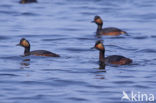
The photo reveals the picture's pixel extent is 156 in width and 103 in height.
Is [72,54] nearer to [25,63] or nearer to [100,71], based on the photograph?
[25,63]

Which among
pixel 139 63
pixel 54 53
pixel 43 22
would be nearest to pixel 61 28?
pixel 43 22

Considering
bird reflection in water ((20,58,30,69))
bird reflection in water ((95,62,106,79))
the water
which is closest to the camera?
the water

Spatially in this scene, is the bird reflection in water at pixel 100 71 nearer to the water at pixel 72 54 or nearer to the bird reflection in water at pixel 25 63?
the water at pixel 72 54

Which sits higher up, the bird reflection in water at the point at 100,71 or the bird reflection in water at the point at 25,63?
the bird reflection in water at the point at 25,63

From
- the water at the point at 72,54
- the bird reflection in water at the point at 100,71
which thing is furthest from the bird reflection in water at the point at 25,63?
the bird reflection in water at the point at 100,71

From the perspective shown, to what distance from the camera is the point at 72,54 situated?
922 inches

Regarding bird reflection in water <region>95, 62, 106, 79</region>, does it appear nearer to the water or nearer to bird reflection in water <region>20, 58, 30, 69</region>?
the water

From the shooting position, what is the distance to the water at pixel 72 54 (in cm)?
1690

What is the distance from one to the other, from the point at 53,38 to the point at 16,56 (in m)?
5.63

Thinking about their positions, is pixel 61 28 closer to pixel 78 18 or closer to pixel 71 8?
pixel 78 18

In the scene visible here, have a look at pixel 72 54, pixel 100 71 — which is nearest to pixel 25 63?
pixel 72 54

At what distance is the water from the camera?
55.4 ft

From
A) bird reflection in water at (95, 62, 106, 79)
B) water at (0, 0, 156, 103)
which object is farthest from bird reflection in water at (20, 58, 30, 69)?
bird reflection in water at (95, 62, 106, 79)

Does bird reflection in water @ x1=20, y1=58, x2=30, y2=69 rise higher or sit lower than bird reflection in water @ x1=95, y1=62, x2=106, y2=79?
higher
